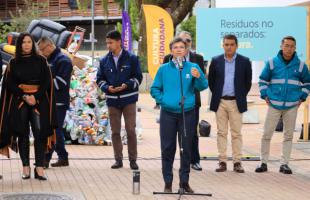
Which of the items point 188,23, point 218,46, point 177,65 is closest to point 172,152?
point 177,65

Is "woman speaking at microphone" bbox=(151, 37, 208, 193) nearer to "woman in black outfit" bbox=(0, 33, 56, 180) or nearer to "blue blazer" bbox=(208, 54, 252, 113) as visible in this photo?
"woman in black outfit" bbox=(0, 33, 56, 180)

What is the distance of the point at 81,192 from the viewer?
348 inches

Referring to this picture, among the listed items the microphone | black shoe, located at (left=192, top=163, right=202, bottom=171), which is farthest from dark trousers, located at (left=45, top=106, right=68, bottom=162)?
the microphone

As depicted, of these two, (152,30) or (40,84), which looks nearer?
(40,84)

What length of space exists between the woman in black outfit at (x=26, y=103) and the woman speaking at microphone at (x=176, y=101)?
167 cm

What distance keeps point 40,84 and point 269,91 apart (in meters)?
3.17

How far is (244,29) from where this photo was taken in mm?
15266

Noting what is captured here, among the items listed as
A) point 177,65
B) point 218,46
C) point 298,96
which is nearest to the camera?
point 177,65

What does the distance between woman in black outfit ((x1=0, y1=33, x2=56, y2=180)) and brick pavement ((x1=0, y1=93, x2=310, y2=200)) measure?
458 mm

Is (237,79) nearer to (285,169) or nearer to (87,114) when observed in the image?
(285,169)

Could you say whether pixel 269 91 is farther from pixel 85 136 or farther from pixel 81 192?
pixel 85 136

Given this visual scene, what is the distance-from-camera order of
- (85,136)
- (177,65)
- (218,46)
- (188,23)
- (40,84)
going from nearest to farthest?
(177,65) < (40,84) < (85,136) < (218,46) < (188,23)

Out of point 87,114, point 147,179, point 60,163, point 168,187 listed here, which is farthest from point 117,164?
point 87,114

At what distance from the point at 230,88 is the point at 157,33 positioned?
27.4 feet
